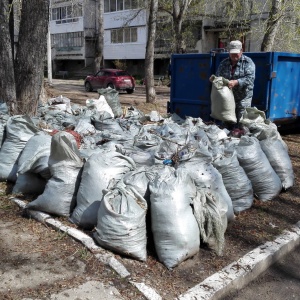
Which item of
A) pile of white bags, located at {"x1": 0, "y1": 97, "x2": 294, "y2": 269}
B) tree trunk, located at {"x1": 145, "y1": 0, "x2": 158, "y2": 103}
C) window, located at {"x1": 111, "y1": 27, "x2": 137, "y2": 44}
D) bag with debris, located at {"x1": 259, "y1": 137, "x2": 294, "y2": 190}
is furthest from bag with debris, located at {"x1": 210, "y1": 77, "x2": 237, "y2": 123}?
window, located at {"x1": 111, "y1": 27, "x2": 137, "y2": 44}

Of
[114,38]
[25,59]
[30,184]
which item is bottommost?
[30,184]

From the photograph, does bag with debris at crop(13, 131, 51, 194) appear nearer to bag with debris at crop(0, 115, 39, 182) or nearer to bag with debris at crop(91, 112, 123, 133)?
bag with debris at crop(0, 115, 39, 182)

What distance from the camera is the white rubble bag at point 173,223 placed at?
3.04 meters

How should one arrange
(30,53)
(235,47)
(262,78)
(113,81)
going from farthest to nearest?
1. (113,81)
2. (262,78)
3. (30,53)
4. (235,47)

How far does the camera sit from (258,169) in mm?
4316

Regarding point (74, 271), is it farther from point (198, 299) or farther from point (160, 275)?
point (198, 299)

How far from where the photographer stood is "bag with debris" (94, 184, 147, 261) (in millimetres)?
3023

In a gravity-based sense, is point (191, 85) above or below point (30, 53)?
below

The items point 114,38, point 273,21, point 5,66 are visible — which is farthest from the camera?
point 114,38

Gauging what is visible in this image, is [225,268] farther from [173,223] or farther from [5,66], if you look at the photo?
[5,66]

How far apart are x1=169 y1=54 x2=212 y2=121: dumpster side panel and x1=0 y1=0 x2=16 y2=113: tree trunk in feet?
10.2

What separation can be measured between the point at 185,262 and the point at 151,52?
1059 centimetres

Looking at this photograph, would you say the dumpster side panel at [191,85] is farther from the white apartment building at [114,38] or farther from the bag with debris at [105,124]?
the white apartment building at [114,38]

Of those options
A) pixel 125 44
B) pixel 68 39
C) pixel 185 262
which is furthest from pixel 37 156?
pixel 68 39
